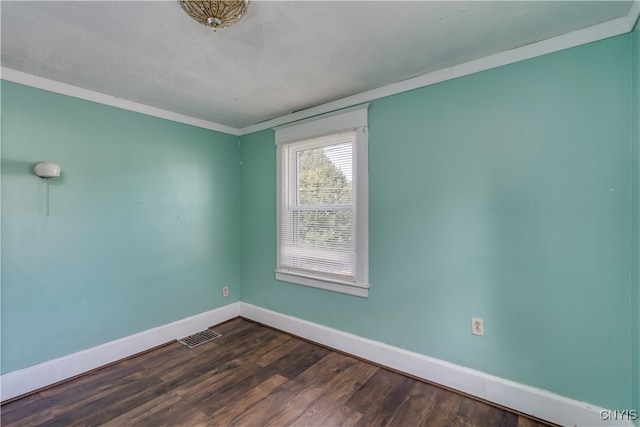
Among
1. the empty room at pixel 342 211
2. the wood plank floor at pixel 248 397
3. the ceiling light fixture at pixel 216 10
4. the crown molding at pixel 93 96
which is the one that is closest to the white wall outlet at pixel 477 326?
the empty room at pixel 342 211

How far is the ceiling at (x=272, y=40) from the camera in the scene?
4.78 feet

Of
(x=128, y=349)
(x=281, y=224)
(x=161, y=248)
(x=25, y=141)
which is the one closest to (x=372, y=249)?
(x=281, y=224)

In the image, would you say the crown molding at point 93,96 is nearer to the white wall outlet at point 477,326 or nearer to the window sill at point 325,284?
the window sill at point 325,284

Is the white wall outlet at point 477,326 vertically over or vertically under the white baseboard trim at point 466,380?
over

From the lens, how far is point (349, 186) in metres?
2.66

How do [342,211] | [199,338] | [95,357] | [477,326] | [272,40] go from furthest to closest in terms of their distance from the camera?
[199,338]
[342,211]
[95,357]
[477,326]
[272,40]

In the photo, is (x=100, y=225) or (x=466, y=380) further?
(x=100, y=225)

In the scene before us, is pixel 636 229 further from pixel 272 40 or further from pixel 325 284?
pixel 272 40

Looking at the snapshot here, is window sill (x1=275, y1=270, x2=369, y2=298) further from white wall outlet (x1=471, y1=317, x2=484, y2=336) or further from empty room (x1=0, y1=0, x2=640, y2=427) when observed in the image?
white wall outlet (x1=471, y1=317, x2=484, y2=336)

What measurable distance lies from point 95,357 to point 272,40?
112 inches

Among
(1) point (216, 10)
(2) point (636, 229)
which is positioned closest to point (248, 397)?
(1) point (216, 10)

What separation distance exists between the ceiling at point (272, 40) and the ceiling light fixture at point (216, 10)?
113mm

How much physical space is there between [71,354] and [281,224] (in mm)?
2066

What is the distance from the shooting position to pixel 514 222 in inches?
73.1
